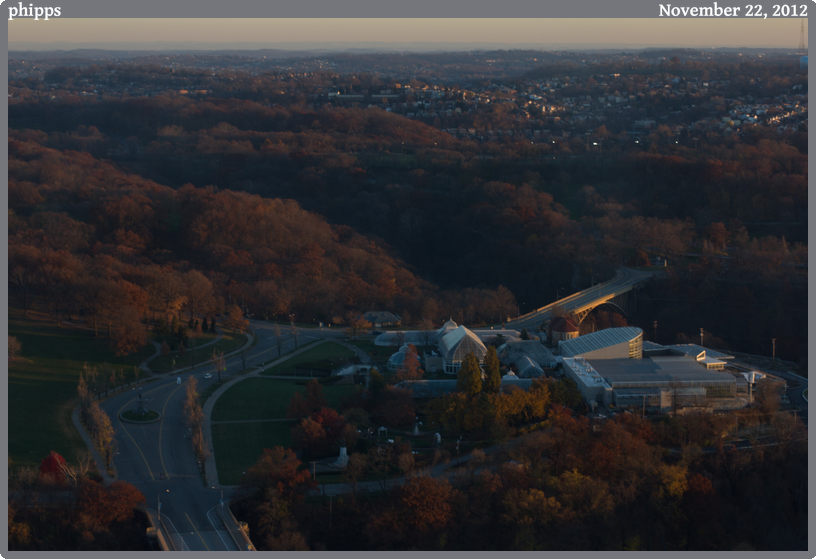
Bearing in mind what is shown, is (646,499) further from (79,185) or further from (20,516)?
(79,185)

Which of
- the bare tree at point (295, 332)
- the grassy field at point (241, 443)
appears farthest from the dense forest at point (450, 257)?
the bare tree at point (295, 332)

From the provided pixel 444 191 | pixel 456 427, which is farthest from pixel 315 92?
pixel 456 427

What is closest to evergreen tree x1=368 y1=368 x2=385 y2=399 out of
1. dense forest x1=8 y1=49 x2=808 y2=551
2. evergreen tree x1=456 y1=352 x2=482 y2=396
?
dense forest x1=8 y1=49 x2=808 y2=551

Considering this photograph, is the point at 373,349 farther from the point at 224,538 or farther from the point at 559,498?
the point at 224,538

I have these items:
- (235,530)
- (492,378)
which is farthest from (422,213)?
(235,530)

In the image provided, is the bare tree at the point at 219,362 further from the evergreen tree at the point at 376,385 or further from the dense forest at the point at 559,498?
the dense forest at the point at 559,498

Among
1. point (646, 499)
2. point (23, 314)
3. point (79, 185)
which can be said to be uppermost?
point (79, 185)

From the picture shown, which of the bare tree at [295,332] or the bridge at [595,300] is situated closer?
the bare tree at [295,332]
